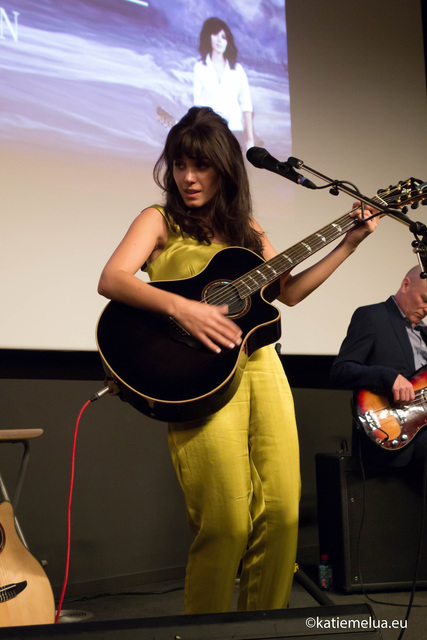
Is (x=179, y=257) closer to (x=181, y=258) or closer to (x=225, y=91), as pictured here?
(x=181, y=258)

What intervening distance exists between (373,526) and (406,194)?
75.3 inches

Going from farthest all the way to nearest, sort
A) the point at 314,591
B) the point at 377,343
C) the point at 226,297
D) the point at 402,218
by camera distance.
Answer: 1. the point at 377,343
2. the point at 314,591
3. the point at 226,297
4. the point at 402,218

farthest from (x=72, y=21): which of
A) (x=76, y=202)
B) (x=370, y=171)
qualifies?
(x=370, y=171)

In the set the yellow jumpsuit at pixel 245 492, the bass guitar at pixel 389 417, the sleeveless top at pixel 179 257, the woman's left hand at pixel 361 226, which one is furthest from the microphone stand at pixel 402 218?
the bass guitar at pixel 389 417

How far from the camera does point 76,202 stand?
3.02m

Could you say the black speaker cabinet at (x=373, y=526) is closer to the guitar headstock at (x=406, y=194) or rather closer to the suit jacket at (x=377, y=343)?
the suit jacket at (x=377, y=343)

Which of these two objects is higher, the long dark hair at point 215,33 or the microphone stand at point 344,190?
the long dark hair at point 215,33

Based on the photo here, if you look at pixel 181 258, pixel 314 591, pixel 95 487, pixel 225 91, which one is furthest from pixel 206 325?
pixel 225 91

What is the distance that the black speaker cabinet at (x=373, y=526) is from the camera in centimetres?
300

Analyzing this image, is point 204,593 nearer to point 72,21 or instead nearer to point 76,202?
point 76,202

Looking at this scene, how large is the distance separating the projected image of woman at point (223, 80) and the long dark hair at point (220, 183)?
5.25ft

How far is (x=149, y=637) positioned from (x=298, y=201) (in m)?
2.93

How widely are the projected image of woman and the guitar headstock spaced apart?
1.70m

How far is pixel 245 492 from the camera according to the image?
1549mm
